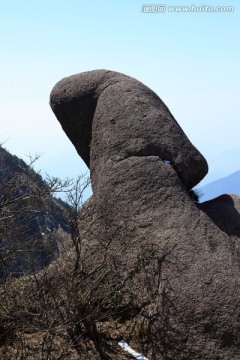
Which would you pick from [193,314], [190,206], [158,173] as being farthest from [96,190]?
[193,314]

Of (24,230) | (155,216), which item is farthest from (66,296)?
(24,230)

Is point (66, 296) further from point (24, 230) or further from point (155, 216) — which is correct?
point (24, 230)

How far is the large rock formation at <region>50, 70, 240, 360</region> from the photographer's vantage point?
27.4 feet

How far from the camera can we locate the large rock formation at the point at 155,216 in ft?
27.4

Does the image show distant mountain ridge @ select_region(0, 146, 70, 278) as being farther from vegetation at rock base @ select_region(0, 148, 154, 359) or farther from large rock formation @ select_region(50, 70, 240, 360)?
large rock formation @ select_region(50, 70, 240, 360)

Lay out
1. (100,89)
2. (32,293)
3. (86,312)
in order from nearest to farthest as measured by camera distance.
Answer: (86,312) → (32,293) → (100,89)

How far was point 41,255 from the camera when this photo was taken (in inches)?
431

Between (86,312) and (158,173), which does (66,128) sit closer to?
(158,173)

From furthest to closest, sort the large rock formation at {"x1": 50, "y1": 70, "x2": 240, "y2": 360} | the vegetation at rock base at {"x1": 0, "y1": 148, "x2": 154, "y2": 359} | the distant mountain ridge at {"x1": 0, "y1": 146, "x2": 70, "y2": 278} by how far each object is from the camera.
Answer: the distant mountain ridge at {"x1": 0, "y1": 146, "x2": 70, "y2": 278}, the large rock formation at {"x1": 50, "y1": 70, "x2": 240, "y2": 360}, the vegetation at rock base at {"x1": 0, "y1": 148, "x2": 154, "y2": 359}

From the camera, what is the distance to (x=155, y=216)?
9539mm

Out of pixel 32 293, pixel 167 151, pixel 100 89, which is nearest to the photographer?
pixel 32 293

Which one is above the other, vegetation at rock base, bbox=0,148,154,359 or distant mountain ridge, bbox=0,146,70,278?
distant mountain ridge, bbox=0,146,70,278

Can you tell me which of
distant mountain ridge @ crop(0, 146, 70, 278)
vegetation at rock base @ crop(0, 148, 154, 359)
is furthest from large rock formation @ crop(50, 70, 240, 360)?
distant mountain ridge @ crop(0, 146, 70, 278)

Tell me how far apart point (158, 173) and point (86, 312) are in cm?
320
